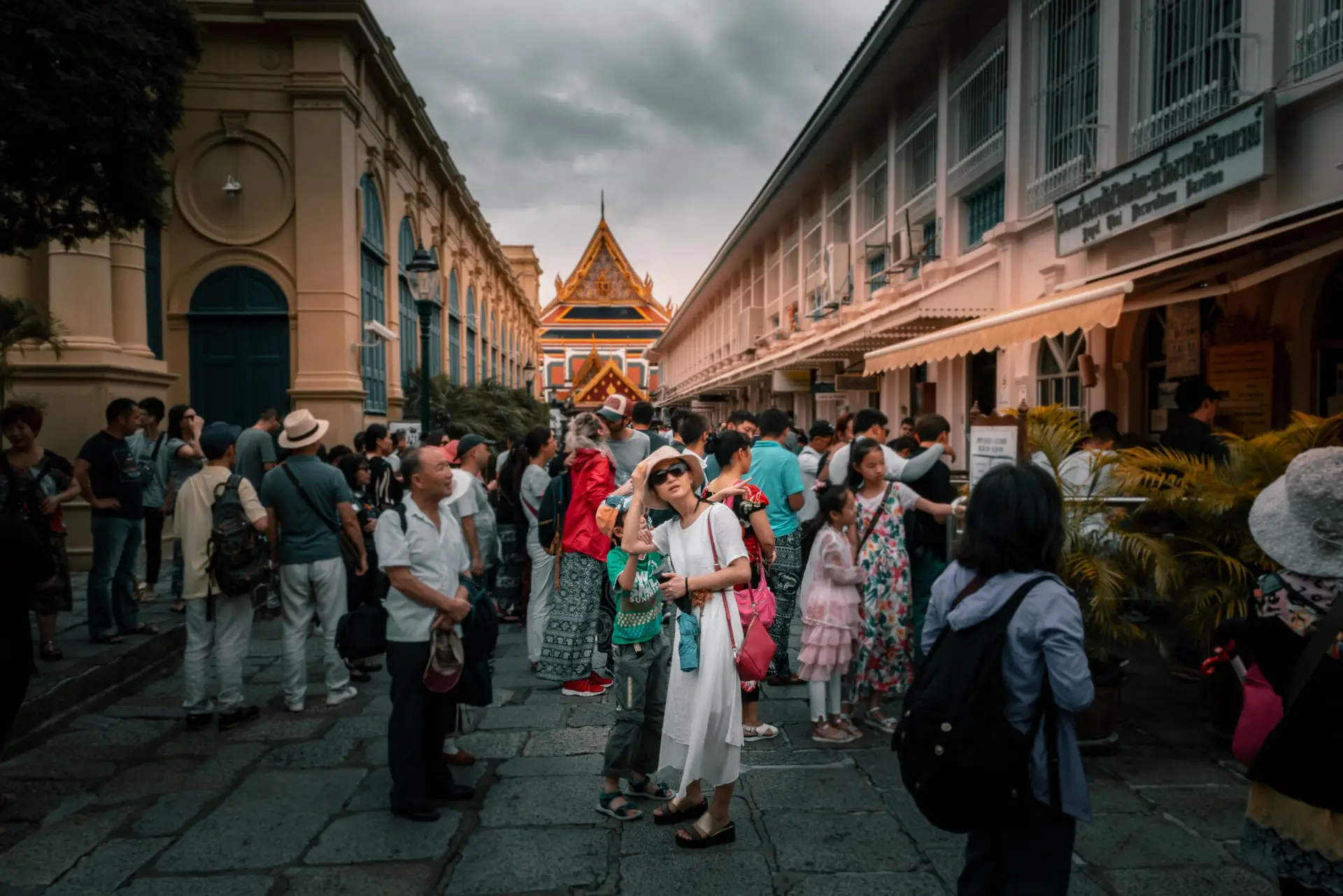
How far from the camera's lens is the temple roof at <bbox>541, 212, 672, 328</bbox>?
271 feet

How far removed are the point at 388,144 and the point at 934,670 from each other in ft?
61.5

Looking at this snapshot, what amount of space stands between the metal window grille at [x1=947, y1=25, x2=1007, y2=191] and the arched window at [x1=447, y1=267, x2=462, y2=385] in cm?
1715

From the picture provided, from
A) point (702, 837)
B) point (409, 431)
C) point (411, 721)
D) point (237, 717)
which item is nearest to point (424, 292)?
point (409, 431)

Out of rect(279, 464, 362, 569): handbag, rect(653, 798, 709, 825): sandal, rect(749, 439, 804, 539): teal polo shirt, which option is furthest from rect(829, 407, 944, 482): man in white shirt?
rect(279, 464, 362, 569): handbag

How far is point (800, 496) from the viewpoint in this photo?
6.56 m

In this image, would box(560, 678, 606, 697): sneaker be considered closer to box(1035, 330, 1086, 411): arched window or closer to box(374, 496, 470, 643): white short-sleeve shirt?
box(374, 496, 470, 643): white short-sleeve shirt

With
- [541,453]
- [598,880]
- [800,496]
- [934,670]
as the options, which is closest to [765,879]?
[598,880]

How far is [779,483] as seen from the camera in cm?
655

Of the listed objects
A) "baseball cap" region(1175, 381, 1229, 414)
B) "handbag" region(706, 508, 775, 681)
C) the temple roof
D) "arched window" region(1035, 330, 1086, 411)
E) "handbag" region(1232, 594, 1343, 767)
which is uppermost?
the temple roof

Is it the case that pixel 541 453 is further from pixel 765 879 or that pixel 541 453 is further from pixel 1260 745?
pixel 1260 745

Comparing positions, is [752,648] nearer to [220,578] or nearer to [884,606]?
[884,606]

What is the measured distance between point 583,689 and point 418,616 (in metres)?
2.34

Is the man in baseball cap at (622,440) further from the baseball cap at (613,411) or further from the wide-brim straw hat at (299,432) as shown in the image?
the wide-brim straw hat at (299,432)

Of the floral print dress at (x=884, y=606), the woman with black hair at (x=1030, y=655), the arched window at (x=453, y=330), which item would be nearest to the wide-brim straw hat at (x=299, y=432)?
the floral print dress at (x=884, y=606)
